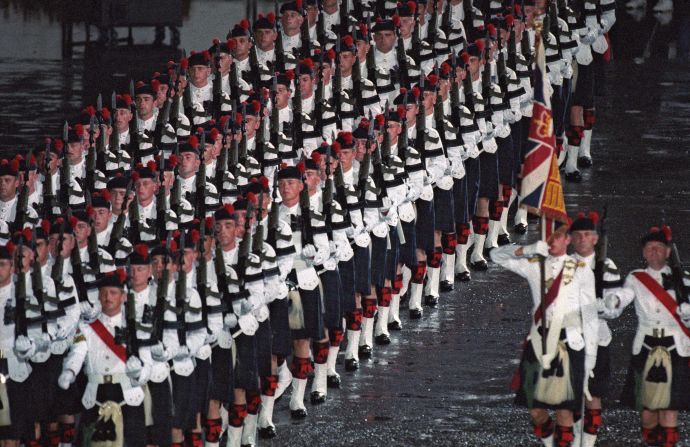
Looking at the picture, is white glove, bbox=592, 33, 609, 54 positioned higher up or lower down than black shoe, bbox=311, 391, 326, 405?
higher up

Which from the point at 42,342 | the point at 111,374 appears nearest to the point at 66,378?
the point at 111,374

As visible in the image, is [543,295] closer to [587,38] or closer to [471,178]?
[471,178]

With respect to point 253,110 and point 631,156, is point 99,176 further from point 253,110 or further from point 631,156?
point 631,156

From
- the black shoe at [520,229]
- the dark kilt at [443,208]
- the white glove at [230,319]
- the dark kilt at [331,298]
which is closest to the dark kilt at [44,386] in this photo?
the white glove at [230,319]

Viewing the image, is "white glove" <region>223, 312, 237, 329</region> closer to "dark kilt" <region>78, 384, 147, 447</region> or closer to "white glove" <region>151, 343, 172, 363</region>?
"white glove" <region>151, 343, 172, 363</region>

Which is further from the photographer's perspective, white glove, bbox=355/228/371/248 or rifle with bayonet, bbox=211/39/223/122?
rifle with bayonet, bbox=211/39/223/122

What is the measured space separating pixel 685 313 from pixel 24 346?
4894 millimetres

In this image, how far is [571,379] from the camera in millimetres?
13945

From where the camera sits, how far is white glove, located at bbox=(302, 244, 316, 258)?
15.4 metres

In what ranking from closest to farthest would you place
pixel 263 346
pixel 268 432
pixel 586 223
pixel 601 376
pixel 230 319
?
pixel 586 223 < pixel 601 376 < pixel 230 319 < pixel 263 346 < pixel 268 432

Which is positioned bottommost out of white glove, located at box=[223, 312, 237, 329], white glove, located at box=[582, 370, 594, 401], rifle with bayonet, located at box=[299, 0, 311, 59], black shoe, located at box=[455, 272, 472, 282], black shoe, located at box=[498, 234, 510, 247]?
black shoe, located at box=[455, 272, 472, 282]

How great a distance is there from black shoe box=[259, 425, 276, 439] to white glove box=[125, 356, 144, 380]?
2.06 m

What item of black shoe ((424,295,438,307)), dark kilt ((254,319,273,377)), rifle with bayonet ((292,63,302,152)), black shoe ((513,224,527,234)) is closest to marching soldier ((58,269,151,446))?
dark kilt ((254,319,273,377))

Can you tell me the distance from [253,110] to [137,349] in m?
4.79
